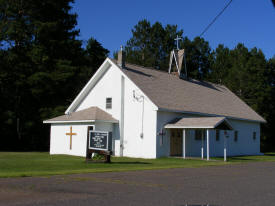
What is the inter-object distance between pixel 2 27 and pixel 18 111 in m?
9.15

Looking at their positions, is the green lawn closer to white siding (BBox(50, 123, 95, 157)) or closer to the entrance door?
the entrance door

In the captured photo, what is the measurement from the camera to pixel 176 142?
2756 cm

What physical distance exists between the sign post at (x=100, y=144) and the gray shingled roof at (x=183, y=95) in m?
6.19

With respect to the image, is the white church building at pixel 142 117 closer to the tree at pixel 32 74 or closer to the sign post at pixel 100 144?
the sign post at pixel 100 144

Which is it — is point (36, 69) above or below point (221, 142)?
above

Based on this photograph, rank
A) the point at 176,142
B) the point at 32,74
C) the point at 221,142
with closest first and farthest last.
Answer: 1. the point at 176,142
2. the point at 221,142
3. the point at 32,74

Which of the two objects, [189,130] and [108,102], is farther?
[108,102]

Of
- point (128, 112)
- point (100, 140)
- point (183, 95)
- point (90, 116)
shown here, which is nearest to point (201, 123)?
point (128, 112)

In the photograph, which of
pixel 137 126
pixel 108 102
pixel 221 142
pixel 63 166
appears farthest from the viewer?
pixel 221 142

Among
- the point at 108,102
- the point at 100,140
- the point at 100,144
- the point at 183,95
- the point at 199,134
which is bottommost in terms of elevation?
the point at 100,144

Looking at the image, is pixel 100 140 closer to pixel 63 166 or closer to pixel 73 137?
pixel 63 166

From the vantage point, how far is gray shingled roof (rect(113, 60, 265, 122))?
2720 cm

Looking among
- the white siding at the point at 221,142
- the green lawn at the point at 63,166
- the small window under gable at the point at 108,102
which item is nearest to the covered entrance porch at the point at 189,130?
the white siding at the point at 221,142

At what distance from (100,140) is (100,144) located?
22 centimetres
